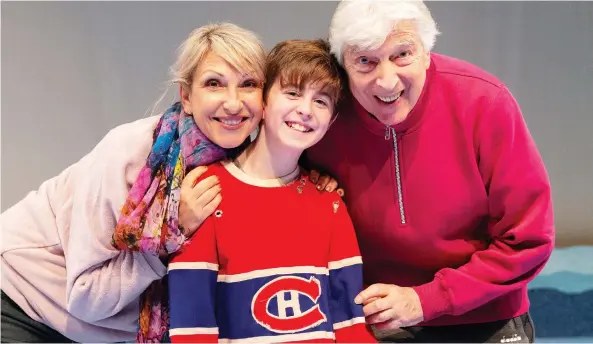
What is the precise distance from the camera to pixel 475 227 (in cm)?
169

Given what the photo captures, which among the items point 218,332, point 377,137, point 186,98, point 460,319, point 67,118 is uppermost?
point 67,118

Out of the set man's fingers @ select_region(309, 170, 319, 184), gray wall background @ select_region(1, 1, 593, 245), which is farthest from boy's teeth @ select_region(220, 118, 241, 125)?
gray wall background @ select_region(1, 1, 593, 245)

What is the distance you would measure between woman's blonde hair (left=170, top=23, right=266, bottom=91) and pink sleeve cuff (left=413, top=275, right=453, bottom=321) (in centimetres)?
68

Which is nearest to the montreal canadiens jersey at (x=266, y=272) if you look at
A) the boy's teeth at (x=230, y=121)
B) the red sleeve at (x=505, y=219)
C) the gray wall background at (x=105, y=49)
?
the boy's teeth at (x=230, y=121)

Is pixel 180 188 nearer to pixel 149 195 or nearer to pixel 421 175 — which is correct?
pixel 149 195

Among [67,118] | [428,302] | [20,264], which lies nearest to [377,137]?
[428,302]

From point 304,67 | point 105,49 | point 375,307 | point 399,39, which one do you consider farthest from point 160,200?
point 105,49

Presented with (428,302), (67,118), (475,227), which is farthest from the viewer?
(67,118)

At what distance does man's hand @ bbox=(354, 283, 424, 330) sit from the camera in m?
1.52

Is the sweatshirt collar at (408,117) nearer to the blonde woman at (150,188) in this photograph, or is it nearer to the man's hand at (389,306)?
the blonde woman at (150,188)

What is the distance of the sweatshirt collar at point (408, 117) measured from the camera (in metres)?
1.58

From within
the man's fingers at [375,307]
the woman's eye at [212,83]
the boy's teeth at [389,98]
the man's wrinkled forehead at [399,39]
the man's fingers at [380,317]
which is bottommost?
the man's fingers at [380,317]

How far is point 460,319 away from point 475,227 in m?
0.27

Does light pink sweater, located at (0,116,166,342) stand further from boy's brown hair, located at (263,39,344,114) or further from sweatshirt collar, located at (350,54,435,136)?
sweatshirt collar, located at (350,54,435,136)
